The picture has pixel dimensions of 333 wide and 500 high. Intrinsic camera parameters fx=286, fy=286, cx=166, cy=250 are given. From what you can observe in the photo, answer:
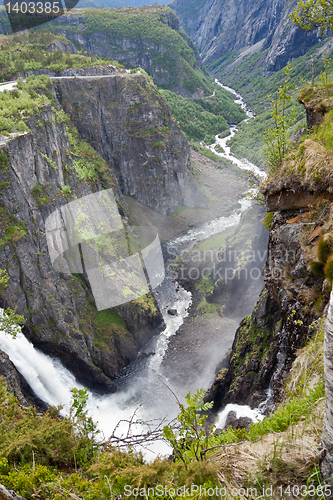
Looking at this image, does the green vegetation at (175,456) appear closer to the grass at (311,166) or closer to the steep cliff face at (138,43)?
the grass at (311,166)

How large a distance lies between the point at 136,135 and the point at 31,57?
56.0ft

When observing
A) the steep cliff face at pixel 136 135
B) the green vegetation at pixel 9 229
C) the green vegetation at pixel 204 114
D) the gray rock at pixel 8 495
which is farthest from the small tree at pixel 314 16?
the green vegetation at pixel 204 114

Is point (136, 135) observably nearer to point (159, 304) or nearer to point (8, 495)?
point (159, 304)

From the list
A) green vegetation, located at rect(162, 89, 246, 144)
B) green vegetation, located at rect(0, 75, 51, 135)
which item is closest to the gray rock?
green vegetation, located at rect(0, 75, 51, 135)

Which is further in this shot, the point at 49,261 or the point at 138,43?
the point at 138,43

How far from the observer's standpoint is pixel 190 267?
3891 centimetres

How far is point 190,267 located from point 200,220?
15.4 metres

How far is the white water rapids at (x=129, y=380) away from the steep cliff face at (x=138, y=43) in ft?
271

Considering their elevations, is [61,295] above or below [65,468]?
below

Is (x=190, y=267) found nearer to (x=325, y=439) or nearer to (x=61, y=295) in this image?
(x=61, y=295)

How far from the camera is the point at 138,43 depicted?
9219 centimetres

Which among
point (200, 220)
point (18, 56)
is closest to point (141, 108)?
point (18, 56)

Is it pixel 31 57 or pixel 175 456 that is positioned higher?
pixel 31 57

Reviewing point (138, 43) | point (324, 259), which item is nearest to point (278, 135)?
point (324, 259)
